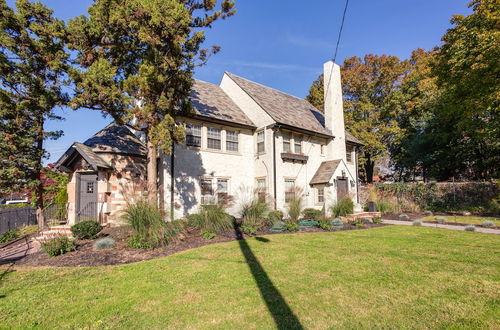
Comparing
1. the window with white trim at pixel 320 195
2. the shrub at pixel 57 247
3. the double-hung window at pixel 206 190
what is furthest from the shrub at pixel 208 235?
the window with white trim at pixel 320 195

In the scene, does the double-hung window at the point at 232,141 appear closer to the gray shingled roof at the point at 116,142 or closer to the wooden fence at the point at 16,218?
the gray shingled roof at the point at 116,142

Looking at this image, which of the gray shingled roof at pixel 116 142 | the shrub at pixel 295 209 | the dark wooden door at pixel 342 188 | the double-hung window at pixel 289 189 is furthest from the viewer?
the dark wooden door at pixel 342 188

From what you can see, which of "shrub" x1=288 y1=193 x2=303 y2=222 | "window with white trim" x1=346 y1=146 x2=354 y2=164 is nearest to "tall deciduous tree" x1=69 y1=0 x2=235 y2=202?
"shrub" x1=288 y1=193 x2=303 y2=222

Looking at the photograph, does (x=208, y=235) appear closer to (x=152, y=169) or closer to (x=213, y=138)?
(x=152, y=169)

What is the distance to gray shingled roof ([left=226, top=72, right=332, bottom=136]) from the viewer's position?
50.9 ft

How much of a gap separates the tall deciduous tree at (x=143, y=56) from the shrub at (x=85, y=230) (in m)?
2.29

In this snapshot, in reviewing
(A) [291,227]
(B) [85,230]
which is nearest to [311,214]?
(A) [291,227]

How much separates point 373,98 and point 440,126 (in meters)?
8.17

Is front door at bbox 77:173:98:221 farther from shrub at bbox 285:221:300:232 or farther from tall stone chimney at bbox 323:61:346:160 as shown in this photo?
tall stone chimney at bbox 323:61:346:160

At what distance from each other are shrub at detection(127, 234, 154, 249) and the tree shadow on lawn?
3090mm

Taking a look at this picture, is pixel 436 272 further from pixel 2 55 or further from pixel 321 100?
pixel 321 100

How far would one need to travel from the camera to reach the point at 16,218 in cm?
→ 1241

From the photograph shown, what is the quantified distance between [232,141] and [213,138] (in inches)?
50.3

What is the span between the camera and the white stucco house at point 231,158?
11414 mm
